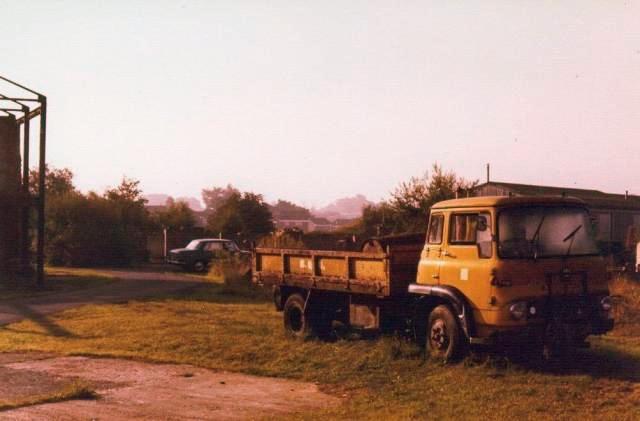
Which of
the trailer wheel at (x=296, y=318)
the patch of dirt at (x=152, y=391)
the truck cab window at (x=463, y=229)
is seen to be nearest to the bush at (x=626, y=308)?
the truck cab window at (x=463, y=229)

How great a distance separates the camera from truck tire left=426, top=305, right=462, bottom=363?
9867mm

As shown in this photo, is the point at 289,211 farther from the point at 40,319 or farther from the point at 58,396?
the point at 58,396

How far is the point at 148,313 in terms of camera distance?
17.6m

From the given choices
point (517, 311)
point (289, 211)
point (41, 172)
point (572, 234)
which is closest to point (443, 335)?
point (517, 311)

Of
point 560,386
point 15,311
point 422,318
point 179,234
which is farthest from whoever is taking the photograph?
point 179,234

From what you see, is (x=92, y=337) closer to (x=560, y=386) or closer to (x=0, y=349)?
(x=0, y=349)

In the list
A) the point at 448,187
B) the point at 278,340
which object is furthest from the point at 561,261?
the point at 448,187

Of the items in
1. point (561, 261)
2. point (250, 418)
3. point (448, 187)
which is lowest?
point (250, 418)

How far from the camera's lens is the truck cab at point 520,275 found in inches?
361

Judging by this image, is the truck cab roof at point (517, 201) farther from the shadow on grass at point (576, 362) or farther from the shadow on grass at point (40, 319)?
the shadow on grass at point (40, 319)

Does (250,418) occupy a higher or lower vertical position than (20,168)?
lower

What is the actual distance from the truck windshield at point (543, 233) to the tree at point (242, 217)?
136 ft

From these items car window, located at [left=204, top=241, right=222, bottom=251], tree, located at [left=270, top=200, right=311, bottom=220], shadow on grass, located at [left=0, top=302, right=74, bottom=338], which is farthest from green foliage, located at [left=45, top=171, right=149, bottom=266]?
tree, located at [left=270, top=200, right=311, bottom=220]

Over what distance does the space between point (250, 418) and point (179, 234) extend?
38170 mm
